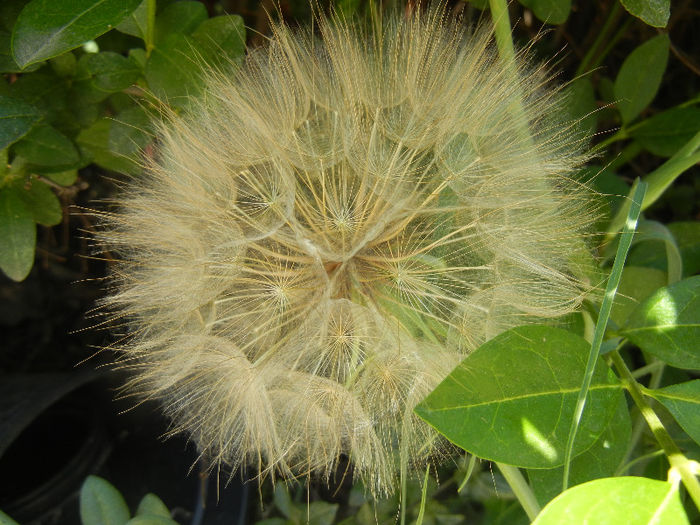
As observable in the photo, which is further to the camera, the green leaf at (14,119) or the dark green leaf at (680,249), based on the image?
the dark green leaf at (680,249)

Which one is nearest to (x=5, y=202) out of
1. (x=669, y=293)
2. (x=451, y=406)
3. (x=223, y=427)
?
(x=223, y=427)

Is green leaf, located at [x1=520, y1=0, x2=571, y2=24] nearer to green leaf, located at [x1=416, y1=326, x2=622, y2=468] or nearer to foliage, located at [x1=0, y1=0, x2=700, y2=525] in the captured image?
foliage, located at [x1=0, y1=0, x2=700, y2=525]

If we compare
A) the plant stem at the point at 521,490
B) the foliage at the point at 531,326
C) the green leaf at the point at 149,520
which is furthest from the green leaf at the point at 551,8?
the green leaf at the point at 149,520

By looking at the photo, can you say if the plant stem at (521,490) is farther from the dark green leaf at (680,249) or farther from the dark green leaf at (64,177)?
the dark green leaf at (64,177)

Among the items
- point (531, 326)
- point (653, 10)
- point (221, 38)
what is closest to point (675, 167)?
point (653, 10)

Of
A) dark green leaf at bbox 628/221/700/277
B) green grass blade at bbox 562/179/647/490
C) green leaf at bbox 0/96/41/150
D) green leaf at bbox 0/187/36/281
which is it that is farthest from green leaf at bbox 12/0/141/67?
dark green leaf at bbox 628/221/700/277

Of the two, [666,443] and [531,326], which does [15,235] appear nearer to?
[531,326]
